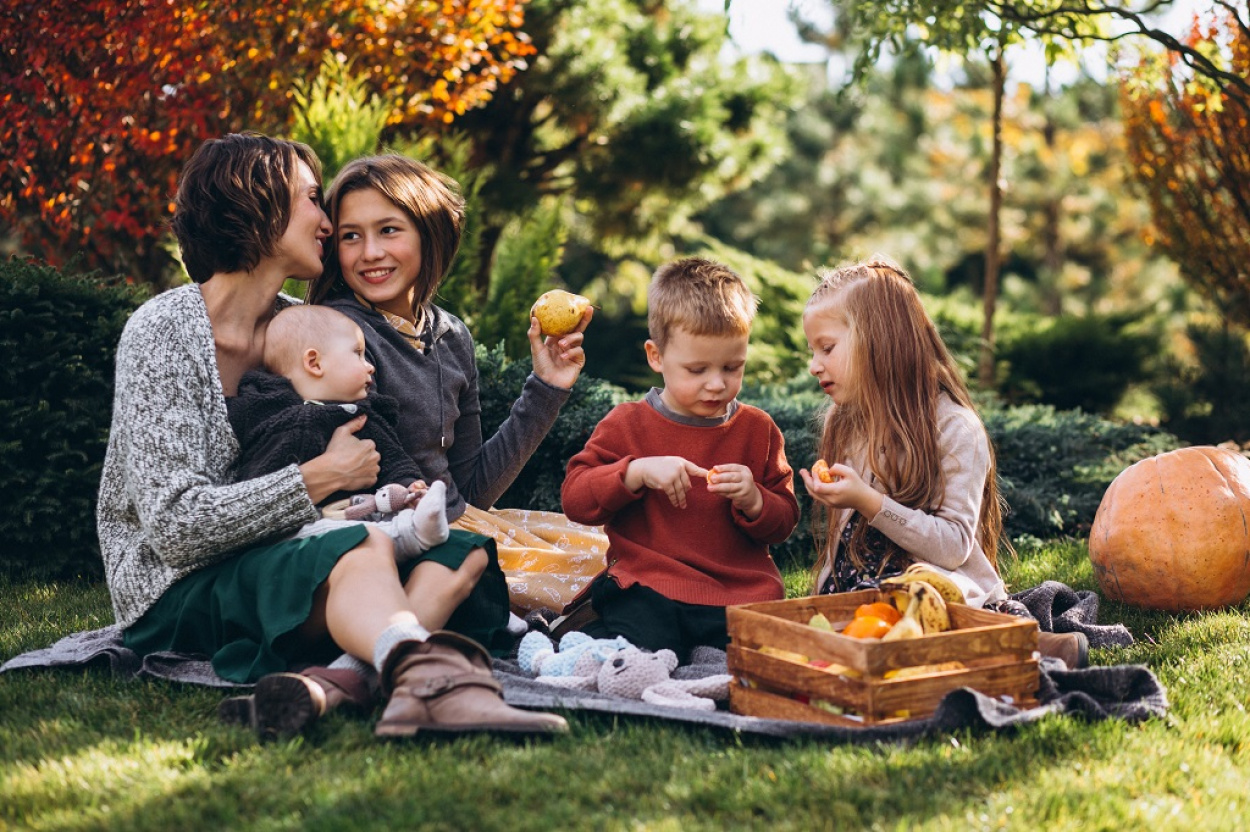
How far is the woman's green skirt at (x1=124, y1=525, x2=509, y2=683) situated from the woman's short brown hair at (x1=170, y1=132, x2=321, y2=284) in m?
0.93

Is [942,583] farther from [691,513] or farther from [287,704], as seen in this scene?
[287,704]

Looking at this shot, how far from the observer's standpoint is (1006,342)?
11438mm

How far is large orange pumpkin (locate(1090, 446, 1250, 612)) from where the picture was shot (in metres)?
4.51

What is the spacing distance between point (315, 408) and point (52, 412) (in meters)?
2.27

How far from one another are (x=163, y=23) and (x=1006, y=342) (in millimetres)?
7951

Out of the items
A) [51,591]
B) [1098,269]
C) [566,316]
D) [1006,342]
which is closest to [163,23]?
[51,591]

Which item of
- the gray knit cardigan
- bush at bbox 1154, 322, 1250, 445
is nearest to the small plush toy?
the gray knit cardigan

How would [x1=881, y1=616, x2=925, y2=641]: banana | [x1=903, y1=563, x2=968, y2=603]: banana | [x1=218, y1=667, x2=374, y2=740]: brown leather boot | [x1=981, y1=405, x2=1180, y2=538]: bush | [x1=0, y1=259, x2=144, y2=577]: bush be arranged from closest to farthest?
[x1=218, y1=667, x2=374, y2=740]: brown leather boot
[x1=881, y1=616, x2=925, y2=641]: banana
[x1=903, y1=563, x2=968, y2=603]: banana
[x1=0, y1=259, x2=144, y2=577]: bush
[x1=981, y1=405, x2=1180, y2=538]: bush

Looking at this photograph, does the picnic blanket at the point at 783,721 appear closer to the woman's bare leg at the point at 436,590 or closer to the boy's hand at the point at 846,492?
the woman's bare leg at the point at 436,590

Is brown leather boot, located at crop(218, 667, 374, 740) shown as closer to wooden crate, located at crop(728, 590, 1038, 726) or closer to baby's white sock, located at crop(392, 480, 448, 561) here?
baby's white sock, located at crop(392, 480, 448, 561)

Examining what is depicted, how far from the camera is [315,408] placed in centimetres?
347

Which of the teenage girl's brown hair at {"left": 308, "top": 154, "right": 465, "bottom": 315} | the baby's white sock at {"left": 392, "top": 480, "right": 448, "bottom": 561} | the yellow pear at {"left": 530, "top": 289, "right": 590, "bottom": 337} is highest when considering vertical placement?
the teenage girl's brown hair at {"left": 308, "top": 154, "right": 465, "bottom": 315}

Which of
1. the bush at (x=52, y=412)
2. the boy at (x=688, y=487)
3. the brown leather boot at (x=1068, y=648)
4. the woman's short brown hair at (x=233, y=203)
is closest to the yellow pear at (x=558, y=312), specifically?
the boy at (x=688, y=487)

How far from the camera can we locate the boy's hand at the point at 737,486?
3.48 metres
